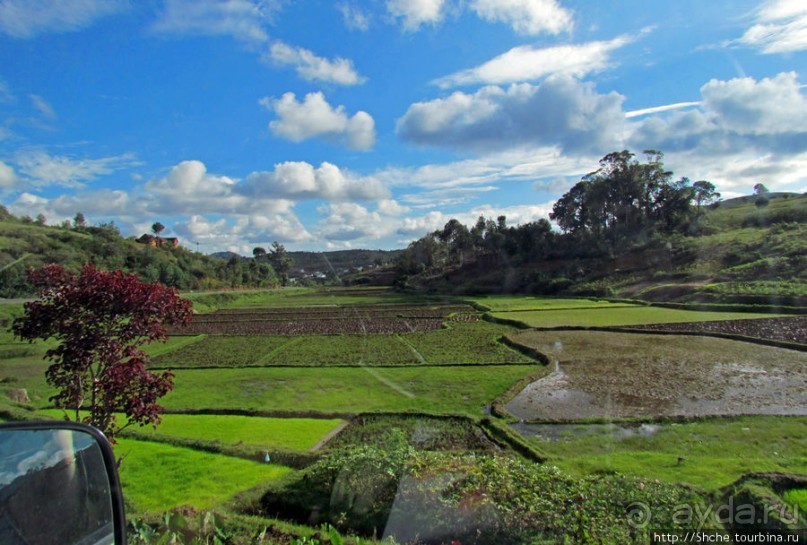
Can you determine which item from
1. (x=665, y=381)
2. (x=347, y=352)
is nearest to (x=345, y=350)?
(x=347, y=352)

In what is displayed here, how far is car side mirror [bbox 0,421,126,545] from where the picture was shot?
190cm

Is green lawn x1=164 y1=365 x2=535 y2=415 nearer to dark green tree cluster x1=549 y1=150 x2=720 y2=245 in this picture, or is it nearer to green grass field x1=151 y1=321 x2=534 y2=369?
green grass field x1=151 y1=321 x2=534 y2=369

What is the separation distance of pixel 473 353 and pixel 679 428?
10.5 meters

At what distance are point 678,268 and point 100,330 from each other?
167 feet

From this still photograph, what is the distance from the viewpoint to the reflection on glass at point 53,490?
1.89m

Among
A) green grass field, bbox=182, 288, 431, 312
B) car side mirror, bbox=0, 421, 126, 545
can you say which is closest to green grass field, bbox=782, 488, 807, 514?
car side mirror, bbox=0, 421, 126, 545

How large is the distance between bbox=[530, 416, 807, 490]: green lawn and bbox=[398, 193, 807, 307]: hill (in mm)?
24171

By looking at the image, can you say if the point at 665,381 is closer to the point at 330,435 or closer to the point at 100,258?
the point at 330,435

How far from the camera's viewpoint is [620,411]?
445 inches

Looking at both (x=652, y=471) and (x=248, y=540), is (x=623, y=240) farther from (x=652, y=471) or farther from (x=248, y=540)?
(x=248, y=540)

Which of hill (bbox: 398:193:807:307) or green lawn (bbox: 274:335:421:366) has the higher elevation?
hill (bbox: 398:193:807:307)

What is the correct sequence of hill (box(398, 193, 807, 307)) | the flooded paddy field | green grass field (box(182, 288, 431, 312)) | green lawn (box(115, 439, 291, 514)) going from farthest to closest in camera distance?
1. green grass field (box(182, 288, 431, 312))
2. hill (box(398, 193, 807, 307))
3. the flooded paddy field
4. green lawn (box(115, 439, 291, 514))

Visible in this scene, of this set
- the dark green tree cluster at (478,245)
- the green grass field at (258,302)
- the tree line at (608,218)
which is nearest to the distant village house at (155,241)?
the green grass field at (258,302)

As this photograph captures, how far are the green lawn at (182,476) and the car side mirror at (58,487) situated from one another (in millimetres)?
4684
